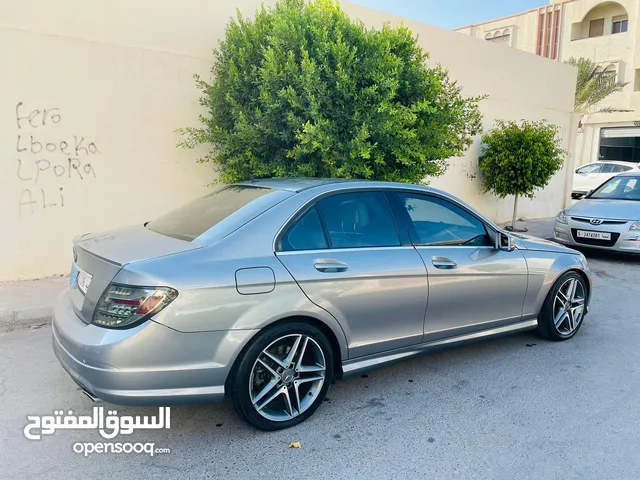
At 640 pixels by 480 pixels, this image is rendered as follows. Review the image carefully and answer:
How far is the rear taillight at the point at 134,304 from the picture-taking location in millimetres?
2777

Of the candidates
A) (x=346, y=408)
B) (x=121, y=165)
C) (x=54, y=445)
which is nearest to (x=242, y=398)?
(x=346, y=408)

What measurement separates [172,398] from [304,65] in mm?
4243

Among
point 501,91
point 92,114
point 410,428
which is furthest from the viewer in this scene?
point 501,91

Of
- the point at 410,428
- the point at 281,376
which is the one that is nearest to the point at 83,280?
the point at 281,376

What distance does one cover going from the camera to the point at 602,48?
2914 centimetres

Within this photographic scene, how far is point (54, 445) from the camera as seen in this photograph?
121 inches

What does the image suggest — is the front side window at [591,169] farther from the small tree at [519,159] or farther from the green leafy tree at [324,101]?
the green leafy tree at [324,101]

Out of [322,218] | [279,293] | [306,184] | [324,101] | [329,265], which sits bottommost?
[279,293]

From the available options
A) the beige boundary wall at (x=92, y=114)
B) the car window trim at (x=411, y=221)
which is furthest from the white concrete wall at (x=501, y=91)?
the car window trim at (x=411, y=221)

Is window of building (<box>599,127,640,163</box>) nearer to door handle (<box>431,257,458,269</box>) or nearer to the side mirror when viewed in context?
the side mirror

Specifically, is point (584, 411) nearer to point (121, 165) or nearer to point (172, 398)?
point (172, 398)

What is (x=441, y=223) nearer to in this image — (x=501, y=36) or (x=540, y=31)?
(x=540, y=31)

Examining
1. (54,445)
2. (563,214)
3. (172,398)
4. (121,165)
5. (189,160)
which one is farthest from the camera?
(563,214)

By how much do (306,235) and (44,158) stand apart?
4.55 m
